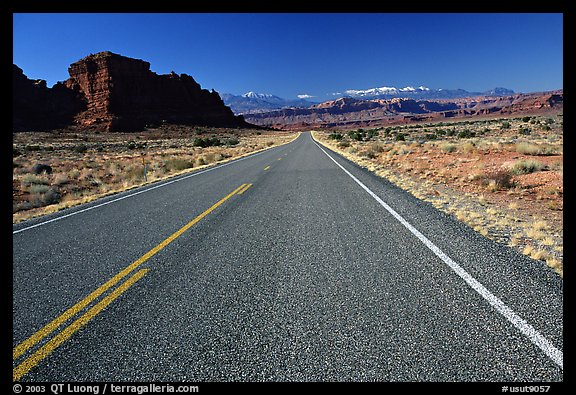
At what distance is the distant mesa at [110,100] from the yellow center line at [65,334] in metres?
111

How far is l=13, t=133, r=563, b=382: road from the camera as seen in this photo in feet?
8.00

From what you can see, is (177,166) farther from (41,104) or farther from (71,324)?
(41,104)

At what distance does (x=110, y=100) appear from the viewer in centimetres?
11244

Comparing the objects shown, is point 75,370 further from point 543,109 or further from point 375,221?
point 543,109

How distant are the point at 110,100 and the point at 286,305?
12992 cm

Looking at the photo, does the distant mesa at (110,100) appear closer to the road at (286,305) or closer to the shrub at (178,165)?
the shrub at (178,165)

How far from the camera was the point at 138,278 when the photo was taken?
13.2ft

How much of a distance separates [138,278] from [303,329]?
7.61ft

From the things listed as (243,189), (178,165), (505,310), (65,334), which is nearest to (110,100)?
(178,165)

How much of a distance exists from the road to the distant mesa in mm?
109479

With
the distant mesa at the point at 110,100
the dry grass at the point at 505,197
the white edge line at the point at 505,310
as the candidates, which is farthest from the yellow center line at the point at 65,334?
the distant mesa at the point at 110,100

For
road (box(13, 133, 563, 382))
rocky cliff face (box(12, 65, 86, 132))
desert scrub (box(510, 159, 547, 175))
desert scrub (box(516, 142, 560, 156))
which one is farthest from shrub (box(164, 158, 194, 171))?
rocky cliff face (box(12, 65, 86, 132))
